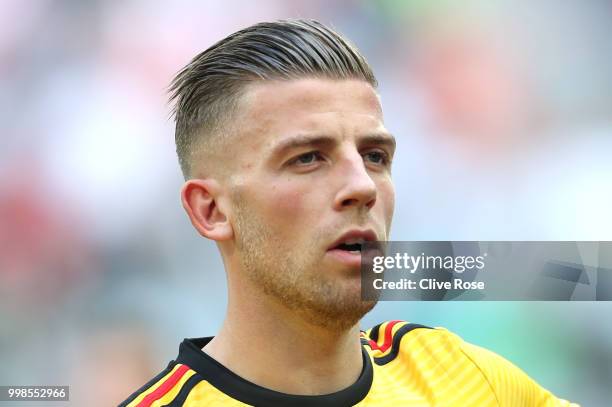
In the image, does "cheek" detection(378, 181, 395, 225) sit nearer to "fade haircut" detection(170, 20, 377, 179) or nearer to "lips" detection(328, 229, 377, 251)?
"lips" detection(328, 229, 377, 251)

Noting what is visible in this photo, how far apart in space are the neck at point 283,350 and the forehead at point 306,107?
→ 1.51ft

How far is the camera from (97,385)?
444 cm

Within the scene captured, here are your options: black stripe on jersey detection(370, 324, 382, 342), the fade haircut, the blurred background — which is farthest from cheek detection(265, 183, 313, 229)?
the blurred background

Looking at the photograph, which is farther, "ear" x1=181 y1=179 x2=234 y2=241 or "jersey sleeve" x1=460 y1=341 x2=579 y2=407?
"jersey sleeve" x1=460 y1=341 x2=579 y2=407

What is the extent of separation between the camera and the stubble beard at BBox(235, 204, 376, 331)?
5.93ft

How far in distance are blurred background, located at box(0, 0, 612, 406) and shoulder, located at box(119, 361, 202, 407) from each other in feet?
8.39

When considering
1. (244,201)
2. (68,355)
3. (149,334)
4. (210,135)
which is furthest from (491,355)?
(68,355)

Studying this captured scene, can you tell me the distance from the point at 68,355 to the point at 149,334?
508 mm

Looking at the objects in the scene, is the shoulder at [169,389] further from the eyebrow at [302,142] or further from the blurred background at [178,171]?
the blurred background at [178,171]

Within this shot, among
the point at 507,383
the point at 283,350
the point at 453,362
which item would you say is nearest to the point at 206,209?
the point at 283,350

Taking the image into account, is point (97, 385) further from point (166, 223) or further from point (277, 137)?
point (277, 137)

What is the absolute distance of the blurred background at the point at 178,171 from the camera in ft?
15.0

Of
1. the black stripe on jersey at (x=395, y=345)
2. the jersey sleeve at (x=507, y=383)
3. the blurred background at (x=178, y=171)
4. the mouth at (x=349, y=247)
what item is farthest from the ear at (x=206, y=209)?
the blurred background at (x=178, y=171)

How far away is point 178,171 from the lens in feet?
15.5
